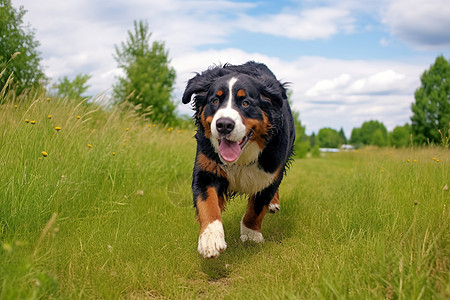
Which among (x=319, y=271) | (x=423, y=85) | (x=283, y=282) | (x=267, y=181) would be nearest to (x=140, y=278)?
(x=283, y=282)

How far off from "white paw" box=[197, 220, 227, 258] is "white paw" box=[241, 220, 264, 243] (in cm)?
93

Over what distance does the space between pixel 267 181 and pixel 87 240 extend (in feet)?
5.71

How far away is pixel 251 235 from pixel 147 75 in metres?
17.3

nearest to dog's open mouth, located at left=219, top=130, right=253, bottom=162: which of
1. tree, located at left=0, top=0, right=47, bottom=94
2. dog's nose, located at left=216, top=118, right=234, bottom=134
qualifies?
dog's nose, located at left=216, top=118, right=234, bottom=134

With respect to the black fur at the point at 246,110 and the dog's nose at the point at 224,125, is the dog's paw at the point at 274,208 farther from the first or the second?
the dog's nose at the point at 224,125

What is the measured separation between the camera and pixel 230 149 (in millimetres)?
3400

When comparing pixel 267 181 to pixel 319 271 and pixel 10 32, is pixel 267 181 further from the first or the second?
pixel 10 32

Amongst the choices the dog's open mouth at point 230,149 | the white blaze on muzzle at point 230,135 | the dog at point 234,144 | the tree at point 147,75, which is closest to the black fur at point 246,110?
the dog at point 234,144

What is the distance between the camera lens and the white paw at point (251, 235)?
4070 mm

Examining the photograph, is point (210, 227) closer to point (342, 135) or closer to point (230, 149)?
point (230, 149)

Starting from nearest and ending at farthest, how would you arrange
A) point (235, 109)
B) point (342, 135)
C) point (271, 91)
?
point (235, 109), point (271, 91), point (342, 135)

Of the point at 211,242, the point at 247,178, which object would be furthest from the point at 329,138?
the point at 211,242

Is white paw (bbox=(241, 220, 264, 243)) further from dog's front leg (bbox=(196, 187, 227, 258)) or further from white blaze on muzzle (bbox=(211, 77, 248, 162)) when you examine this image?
white blaze on muzzle (bbox=(211, 77, 248, 162))

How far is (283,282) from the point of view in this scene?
2814 mm
